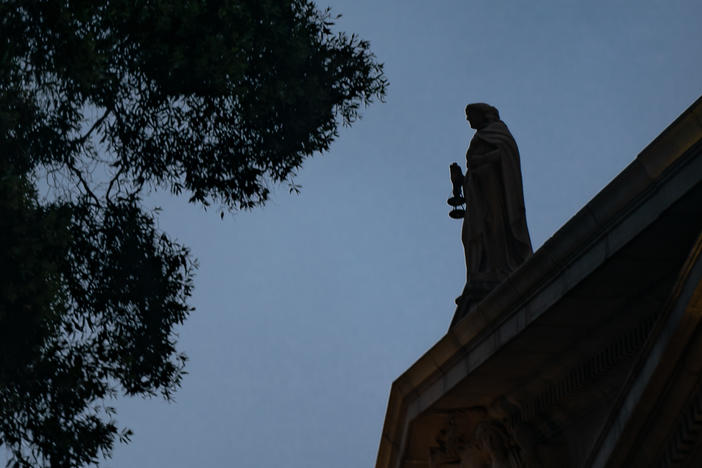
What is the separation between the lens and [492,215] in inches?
437

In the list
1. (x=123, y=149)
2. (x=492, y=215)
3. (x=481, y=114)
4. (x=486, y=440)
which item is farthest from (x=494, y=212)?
(x=123, y=149)

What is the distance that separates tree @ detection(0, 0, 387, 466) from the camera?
1357 centimetres

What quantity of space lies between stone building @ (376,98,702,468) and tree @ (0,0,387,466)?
16.8 feet

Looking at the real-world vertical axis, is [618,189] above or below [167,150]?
below

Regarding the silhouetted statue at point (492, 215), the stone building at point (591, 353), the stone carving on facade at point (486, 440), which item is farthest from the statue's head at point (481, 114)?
the stone carving on facade at point (486, 440)

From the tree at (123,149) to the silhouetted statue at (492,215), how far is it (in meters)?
5.37

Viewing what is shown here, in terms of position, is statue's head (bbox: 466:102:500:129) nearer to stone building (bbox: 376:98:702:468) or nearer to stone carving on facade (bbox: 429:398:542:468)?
stone building (bbox: 376:98:702:468)

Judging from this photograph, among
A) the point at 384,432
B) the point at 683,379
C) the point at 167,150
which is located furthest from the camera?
the point at 167,150

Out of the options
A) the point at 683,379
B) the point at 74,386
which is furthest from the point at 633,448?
the point at 74,386

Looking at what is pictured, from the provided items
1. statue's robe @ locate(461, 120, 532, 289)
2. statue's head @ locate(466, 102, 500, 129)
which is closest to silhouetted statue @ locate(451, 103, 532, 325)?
statue's robe @ locate(461, 120, 532, 289)

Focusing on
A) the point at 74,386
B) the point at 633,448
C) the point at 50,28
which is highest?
the point at 50,28

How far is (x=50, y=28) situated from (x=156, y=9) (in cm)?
166

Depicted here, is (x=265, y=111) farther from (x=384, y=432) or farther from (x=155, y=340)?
(x=384, y=432)

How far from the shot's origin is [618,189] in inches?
304
